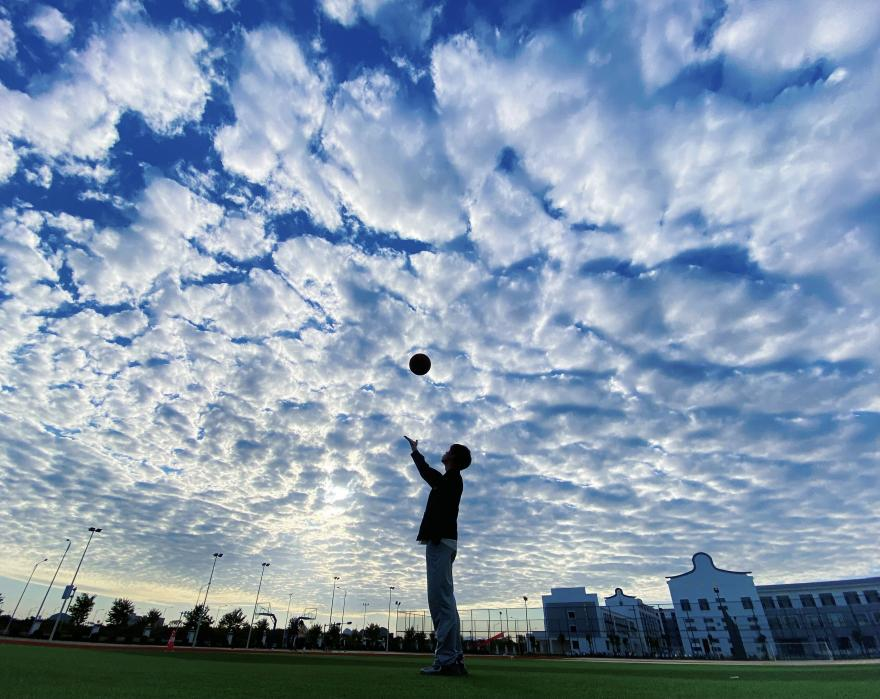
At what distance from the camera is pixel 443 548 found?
4.48m

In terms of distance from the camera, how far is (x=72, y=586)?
3869cm

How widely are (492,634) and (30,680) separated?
48183 millimetres

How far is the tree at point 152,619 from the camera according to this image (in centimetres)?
5353

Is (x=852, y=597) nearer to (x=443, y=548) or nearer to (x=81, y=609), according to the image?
(x=443, y=548)

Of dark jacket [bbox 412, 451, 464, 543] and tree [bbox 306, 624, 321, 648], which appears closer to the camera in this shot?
dark jacket [bbox 412, 451, 464, 543]

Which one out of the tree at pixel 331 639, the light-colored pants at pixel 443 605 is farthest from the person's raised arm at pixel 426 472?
the tree at pixel 331 639

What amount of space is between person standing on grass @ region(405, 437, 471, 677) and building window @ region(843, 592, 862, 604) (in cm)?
6988

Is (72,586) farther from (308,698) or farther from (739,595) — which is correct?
(739,595)

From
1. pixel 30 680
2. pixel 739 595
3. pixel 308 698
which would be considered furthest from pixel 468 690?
pixel 739 595

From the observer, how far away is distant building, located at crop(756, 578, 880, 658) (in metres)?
33.3

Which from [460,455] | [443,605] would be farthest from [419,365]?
[443,605]

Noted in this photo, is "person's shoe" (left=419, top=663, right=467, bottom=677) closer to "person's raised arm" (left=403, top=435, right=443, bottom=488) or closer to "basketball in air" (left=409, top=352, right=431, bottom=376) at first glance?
"person's raised arm" (left=403, top=435, right=443, bottom=488)

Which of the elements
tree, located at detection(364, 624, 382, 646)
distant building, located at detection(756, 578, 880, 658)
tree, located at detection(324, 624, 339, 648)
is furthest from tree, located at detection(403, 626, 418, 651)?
distant building, located at detection(756, 578, 880, 658)

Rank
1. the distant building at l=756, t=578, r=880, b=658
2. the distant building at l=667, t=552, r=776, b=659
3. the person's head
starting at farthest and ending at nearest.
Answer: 1. the distant building at l=667, t=552, r=776, b=659
2. the distant building at l=756, t=578, r=880, b=658
3. the person's head
